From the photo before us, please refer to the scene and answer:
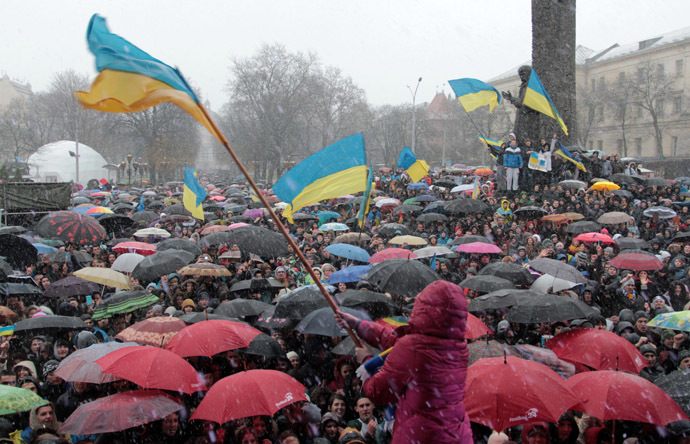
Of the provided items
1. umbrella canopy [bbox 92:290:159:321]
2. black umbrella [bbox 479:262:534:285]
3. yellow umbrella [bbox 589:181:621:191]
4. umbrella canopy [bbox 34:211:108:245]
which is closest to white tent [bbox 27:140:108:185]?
umbrella canopy [bbox 34:211:108:245]

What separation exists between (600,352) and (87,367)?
449 centimetres

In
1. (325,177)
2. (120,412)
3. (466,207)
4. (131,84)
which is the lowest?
(120,412)

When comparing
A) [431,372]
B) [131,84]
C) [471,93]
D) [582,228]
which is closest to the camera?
[431,372]

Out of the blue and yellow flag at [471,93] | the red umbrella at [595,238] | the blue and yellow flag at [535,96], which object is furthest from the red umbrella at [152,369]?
the blue and yellow flag at [471,93]

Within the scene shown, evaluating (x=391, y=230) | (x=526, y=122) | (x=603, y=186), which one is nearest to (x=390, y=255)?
(x=391, y=230)

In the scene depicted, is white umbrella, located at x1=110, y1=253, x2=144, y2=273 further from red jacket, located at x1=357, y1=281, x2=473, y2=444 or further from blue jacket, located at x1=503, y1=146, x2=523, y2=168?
blue jacket, located at x1=503, y1=146, x2=523, y2=168

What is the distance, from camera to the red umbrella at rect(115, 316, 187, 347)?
6328mm

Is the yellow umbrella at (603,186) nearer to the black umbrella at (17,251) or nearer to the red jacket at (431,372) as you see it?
the black umbrella at (17,251)

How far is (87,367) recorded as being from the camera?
5.37 metres

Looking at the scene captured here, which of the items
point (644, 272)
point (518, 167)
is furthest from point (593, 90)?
point (644, 272)

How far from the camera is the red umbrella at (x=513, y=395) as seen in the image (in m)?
4.23

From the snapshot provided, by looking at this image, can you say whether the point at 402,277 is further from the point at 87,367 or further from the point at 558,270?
the point at 87,367

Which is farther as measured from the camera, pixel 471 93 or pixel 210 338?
pixel 471 93

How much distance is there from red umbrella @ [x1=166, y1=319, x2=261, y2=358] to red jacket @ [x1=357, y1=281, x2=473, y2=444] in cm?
305
